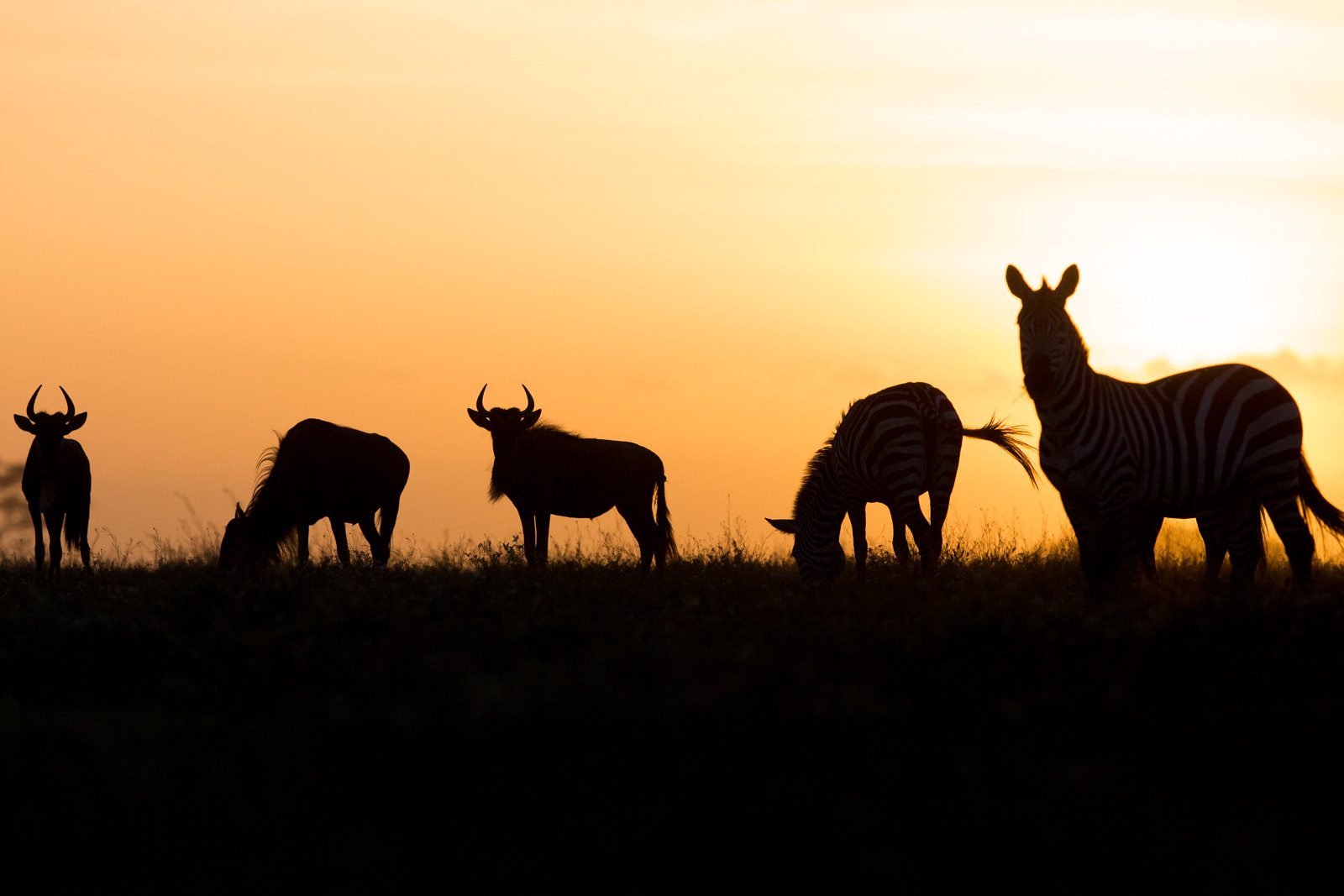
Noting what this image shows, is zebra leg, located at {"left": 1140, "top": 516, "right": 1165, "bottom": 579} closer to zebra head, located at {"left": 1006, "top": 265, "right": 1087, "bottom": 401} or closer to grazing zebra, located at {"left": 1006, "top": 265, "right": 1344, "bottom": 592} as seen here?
grazing zebra, located at {"left": 1006, "top": 265, "right": 1344, "bottom": 592}

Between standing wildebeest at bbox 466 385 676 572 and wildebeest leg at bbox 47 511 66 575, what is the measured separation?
17.0 ft

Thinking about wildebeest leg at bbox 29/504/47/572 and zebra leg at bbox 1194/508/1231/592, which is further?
wildebeest leg at bbox 29/504/47/572

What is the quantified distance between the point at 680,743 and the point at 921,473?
783 cm

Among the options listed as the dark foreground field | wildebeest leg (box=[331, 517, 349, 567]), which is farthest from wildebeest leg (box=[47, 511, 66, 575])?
the dark foreground field

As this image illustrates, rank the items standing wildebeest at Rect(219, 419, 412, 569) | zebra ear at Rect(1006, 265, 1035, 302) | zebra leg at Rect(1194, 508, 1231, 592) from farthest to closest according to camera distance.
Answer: standing wildebeest at Rect(219, 419, 412, 569)
zebra leg at Rect(1194, 508, 1231, 592)
zebra ear at Rect(1006, 265, 1035, 302)

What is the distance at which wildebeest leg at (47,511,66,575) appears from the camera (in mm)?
16433

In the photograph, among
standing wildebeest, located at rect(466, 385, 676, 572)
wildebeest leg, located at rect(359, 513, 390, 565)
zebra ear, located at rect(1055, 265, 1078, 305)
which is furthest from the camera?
wildebeest leg, located at rect(359, 513, 390, 565)

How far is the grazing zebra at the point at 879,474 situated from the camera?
44.0 feet

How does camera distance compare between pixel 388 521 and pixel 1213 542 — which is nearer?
pixel 1213 542

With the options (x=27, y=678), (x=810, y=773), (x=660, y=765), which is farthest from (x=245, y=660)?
(x=810, y=773)

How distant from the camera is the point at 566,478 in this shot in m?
17.2

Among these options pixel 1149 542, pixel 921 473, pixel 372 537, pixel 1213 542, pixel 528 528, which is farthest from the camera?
pixel 372 537

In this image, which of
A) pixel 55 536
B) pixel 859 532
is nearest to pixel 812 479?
pixel 859 532

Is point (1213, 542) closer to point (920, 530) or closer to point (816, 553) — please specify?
point (920, 530)
